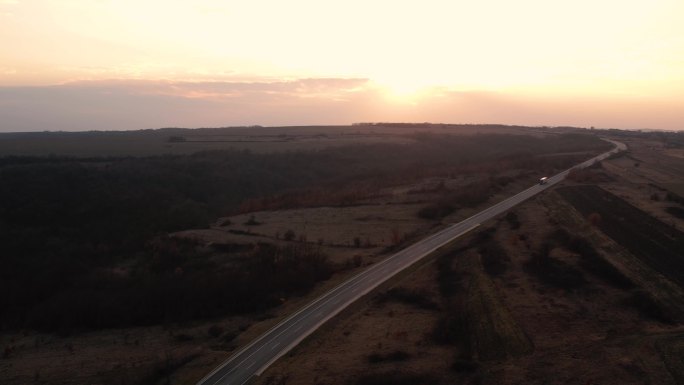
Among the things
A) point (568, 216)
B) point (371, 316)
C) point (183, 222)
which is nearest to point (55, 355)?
point (371, 316)

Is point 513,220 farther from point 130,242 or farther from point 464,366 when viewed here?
point 130,242

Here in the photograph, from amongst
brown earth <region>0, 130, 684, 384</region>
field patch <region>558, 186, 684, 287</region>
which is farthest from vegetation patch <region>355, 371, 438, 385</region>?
field patch <region>558, 186, 684, 287</region>

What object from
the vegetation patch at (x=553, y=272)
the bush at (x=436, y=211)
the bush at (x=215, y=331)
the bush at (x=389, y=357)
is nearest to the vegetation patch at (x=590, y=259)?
the vegetation patch at (x=553, y=272)

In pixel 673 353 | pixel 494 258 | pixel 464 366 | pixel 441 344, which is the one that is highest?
pixel 494 258

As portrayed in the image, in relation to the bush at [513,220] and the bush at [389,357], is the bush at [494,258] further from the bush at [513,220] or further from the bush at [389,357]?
the bush at [389,357]

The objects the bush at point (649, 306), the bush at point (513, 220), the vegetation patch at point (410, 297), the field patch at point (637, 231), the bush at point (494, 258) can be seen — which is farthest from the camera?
the bush at point (513, 220)

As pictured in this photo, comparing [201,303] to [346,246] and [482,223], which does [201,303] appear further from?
[482,223]

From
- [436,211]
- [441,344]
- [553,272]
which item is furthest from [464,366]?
[436,211]
